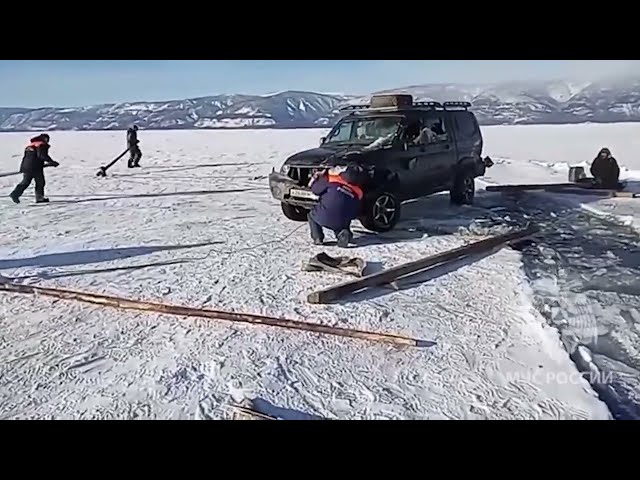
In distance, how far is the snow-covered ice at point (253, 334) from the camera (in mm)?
3307

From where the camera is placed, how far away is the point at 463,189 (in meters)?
8.82

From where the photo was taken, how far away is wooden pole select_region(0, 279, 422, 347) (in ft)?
13.1

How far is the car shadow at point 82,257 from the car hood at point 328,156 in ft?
5.23

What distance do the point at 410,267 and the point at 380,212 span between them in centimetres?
160

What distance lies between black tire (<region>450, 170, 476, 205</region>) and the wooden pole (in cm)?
511

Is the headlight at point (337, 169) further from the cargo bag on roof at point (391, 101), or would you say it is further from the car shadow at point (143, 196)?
the car shadow at point (143, 196)

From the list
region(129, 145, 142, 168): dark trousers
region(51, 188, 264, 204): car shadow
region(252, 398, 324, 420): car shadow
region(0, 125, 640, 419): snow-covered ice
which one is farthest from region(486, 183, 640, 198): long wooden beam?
region(129, 145, 142, 168): dark trousers

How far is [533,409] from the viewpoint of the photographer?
126 inches

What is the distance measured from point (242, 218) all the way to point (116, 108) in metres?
2.18

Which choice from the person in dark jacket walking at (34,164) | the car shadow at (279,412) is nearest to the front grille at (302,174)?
the car shadow at (279,412)

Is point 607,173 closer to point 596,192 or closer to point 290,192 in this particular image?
point 596,192

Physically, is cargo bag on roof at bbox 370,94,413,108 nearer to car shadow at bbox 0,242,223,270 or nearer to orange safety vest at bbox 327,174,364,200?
orange safety vest at bbox 327,174,364,200

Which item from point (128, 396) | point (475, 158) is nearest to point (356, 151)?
point (475, 158)

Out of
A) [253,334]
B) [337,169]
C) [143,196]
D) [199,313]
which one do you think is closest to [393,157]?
[337,169]
